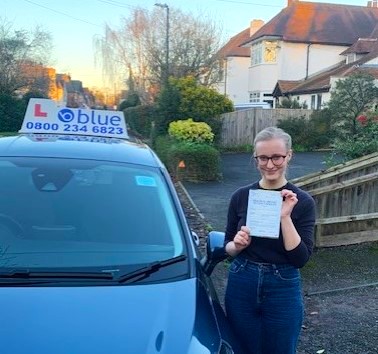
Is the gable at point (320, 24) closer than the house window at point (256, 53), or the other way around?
the gable at point (320, 24)

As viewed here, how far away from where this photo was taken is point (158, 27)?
1468 inches

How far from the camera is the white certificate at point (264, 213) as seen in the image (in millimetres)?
2561

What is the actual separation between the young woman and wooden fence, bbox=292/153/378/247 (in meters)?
3.63

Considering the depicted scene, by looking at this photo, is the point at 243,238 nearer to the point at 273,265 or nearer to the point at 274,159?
the point at 273,265

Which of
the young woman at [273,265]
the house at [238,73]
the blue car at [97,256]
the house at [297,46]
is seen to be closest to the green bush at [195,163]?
the blue car at [97,256]

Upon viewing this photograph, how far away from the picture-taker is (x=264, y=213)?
2.59 m

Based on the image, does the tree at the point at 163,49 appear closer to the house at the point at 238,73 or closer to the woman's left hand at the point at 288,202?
the house at the point at 238,73

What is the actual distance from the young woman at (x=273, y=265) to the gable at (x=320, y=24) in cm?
3654

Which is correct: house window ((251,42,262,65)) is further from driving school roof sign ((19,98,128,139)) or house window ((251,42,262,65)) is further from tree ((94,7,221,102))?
driving school roof sign ((19,98,128,139))

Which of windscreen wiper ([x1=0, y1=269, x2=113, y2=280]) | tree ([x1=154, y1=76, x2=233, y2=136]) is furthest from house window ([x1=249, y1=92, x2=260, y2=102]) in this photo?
windscreen wiper ([x1=0, y1=269, x2=113, y2=280])

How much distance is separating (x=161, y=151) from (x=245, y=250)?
13.3 meters

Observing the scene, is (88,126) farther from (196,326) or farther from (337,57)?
(337,57)

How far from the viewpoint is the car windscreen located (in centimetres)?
273

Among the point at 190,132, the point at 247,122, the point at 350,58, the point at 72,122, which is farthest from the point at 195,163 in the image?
the point at 350,58
